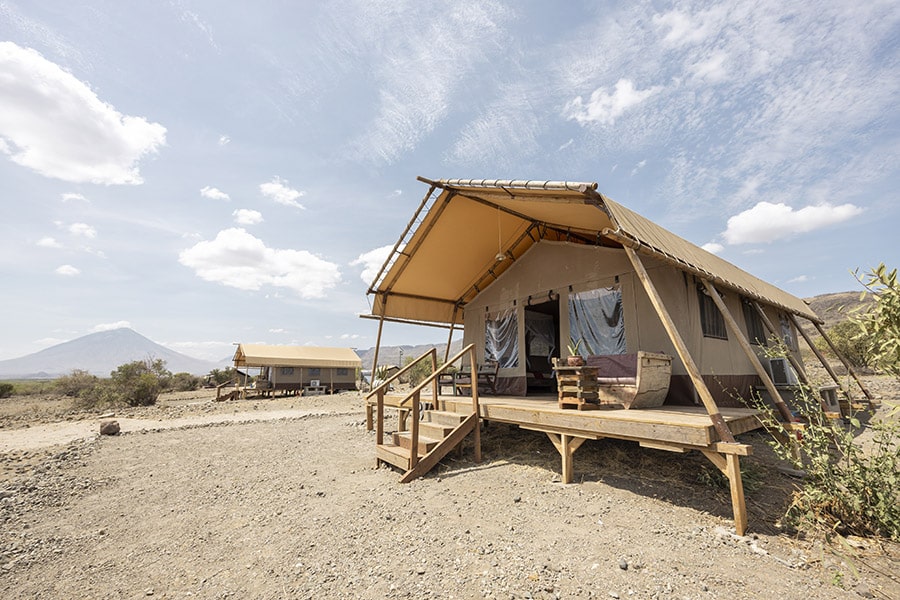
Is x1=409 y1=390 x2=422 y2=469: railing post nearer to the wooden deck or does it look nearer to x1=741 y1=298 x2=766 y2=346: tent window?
the wooden deck

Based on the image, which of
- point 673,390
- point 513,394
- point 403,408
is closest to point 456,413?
point 403,408

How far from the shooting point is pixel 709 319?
6.82 m

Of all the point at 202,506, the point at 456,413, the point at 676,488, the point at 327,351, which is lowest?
the point at 202,506

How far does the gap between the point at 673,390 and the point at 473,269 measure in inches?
192

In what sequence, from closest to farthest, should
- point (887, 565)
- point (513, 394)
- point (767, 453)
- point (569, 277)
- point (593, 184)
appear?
point (887, 565)
point (593, 184)
point (767, 453)
point (569, 277)
point (513, 394)

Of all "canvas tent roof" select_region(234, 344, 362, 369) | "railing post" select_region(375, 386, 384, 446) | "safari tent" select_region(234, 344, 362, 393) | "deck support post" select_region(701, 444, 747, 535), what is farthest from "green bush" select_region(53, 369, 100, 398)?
"deck support post" select_region(701, 444, 747, 535)

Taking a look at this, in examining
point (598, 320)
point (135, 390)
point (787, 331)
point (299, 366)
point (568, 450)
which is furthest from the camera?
point (299, 366)

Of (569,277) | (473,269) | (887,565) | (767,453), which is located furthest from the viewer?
(473,269)

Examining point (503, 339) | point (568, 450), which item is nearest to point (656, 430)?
point (568, 450)

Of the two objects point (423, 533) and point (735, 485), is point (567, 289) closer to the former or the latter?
point (735, 485)

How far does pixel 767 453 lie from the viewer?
564cm

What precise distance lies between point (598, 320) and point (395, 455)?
13.8 feet

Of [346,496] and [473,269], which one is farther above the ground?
[473,269]

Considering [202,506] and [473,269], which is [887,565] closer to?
[202,506]
